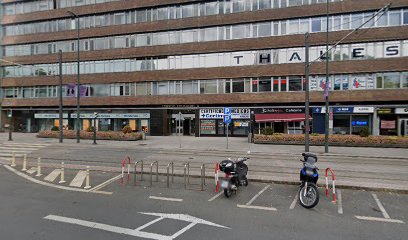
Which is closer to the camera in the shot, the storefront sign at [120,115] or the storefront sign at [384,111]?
the storefront sign at [384,111]

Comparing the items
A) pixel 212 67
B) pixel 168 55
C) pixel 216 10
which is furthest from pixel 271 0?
pixel 168 55

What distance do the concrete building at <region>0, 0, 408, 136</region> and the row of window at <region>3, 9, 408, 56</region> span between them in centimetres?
13

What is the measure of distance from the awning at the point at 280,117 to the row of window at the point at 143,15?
41.4 ft

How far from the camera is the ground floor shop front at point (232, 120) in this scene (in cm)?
2759

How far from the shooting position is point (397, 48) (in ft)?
88.0

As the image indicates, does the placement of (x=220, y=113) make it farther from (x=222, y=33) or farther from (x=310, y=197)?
(x=310, y=197)

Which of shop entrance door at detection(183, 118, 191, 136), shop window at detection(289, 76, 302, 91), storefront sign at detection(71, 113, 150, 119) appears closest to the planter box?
shop window at detection(289, 76, 302, 91)

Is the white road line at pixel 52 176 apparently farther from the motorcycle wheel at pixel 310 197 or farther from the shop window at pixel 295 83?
the shop window at pixel 295 83

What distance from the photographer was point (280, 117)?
29500 mm

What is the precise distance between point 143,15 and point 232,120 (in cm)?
1856

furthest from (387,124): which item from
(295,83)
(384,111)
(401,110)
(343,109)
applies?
(295,83)

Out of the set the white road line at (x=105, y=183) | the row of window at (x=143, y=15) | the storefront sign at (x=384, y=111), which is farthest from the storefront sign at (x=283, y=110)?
the white road line at (x=105, y=183)

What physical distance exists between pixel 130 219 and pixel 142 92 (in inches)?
1179

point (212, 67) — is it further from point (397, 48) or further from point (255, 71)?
point (397, 48)
